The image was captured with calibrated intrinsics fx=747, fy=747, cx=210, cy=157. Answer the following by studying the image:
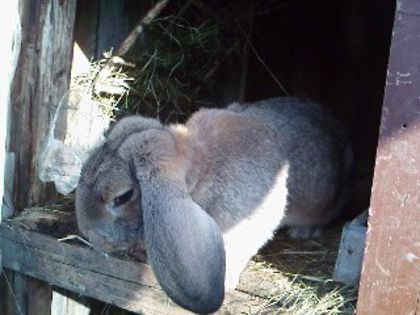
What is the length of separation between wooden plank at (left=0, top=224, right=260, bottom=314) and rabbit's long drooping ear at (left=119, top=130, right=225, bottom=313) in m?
0.55

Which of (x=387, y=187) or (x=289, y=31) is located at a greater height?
(x=289, y=31)

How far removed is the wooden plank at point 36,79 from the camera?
376 cm

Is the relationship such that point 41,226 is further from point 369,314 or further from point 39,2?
point 369,314

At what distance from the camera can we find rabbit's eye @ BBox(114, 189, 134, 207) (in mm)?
3190

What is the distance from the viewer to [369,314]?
282 cm

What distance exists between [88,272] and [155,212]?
99 centimetres

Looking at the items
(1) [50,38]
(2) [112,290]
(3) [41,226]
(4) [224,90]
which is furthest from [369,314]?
(4) [224,90]

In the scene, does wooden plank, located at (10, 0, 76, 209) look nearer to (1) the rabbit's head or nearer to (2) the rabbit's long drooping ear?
(1) the rabbit's head

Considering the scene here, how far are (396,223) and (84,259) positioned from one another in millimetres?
1565

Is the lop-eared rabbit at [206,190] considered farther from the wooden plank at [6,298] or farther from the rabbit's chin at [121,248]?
the wooden plank at [6,298]

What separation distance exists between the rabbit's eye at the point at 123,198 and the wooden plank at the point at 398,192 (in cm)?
103

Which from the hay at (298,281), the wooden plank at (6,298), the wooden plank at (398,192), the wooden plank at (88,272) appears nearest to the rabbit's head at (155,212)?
the wooden plank at (88,272)

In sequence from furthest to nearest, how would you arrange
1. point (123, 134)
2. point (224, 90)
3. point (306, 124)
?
point (224, 90), point (306, 124), point (123, 134)

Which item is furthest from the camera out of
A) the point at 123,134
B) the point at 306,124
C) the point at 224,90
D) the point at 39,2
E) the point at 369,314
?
the point at 224,90
